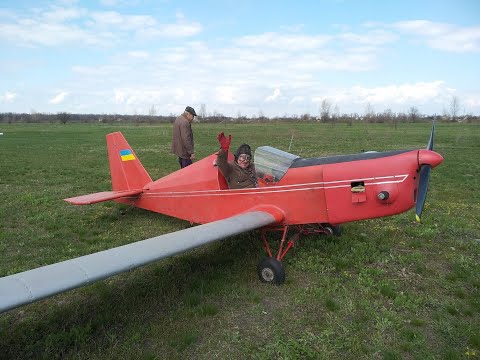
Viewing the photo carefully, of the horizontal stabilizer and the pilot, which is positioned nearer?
the pilot

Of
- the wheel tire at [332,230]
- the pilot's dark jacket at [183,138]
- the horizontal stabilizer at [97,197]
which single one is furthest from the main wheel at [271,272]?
the pilot's dark jacket at [183,138]

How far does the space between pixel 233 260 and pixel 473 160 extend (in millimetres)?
15365

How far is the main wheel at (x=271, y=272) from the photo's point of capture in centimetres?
474

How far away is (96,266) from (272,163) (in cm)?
295

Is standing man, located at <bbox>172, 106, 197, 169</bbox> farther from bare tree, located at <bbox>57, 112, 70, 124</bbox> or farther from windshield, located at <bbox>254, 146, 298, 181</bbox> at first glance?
bare tree, located at <bbox>57, 112, 70, 124</bbox>

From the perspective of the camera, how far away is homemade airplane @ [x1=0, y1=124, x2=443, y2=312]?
3.29m

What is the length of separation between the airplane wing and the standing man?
4.24m

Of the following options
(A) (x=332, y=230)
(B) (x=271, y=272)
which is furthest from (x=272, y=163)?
(A) (x=332, y=230)

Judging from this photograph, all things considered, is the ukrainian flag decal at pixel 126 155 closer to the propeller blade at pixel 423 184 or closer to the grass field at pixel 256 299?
the grass field at pixel 256 299

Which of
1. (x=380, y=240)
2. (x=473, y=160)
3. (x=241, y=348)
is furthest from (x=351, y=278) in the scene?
(x=473, y=160)

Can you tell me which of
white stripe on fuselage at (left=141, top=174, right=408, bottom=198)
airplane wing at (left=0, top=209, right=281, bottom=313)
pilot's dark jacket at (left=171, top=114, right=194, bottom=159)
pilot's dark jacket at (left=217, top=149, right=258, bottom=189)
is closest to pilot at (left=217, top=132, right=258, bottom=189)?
pilot's dark jacket at (left=217, top=149, right=258, bottom=189)

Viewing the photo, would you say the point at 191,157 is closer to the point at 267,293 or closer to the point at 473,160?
the point at 267,293

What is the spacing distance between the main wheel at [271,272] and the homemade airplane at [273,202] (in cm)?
1

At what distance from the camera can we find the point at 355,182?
4719mm
